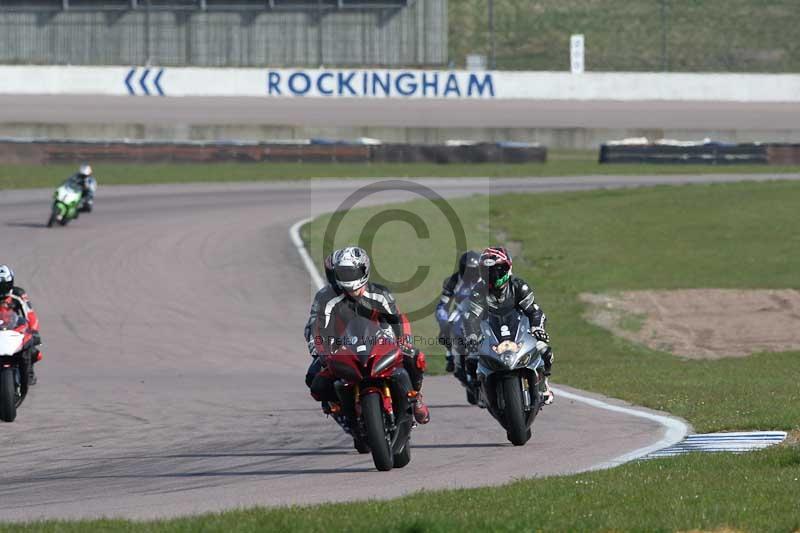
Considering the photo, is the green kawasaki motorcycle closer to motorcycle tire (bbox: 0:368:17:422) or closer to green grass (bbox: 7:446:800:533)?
motorcycle tire (bbox: 0:368:17:422)

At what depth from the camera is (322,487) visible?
32.2 ft

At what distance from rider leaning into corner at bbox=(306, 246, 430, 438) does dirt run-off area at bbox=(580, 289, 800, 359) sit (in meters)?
10.7

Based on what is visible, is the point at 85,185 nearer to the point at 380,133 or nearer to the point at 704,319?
the point at 704,319

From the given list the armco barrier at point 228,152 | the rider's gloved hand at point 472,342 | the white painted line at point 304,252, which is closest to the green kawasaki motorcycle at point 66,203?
the white painted line at point 304,252

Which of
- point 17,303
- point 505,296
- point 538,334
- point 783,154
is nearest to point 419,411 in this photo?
point 538,334

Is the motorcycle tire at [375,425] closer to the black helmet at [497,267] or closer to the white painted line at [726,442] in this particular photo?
the white painted line at [726,442]

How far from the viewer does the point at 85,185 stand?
32.3 metres

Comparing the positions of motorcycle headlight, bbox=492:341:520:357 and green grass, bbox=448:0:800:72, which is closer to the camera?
motorcycle headlight, bbox=492:341:520:357

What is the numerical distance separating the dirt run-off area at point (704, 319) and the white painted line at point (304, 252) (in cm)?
517

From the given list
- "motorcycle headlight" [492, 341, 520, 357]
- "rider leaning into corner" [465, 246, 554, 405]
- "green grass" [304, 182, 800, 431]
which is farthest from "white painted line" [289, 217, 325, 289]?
"motorcycle headlight" [492, 341, 520, 357]

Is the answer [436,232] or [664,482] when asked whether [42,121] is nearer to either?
[436,232]

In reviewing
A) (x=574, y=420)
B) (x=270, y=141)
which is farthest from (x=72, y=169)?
(x=574, y=420)

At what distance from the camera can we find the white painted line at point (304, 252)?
2564 cm

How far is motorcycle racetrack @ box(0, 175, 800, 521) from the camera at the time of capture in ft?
32.9
